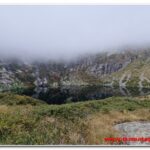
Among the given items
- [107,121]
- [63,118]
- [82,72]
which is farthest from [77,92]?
[107,121]

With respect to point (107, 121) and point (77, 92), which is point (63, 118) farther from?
point (107, 121)

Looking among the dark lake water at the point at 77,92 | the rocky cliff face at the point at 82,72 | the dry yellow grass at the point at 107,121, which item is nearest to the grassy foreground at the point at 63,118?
the dry yellow grass at the point at 107,121

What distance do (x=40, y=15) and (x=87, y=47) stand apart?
5.38 feet

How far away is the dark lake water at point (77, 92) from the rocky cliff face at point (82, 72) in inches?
6.2

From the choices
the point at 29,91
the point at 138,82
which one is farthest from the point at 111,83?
the point at 29,91

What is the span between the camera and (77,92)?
14789mm

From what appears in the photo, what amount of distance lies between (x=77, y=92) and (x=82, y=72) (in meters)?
0.60

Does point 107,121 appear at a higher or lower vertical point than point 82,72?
lower

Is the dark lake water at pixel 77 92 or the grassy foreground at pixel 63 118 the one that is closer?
the grassy foreground at pixel 63 118

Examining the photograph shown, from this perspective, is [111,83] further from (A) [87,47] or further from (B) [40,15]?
(B) [40,15]

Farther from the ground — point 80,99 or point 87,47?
point 87,47

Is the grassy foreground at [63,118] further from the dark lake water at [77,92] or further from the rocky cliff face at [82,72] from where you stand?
the rocky cliff face at [82,72]

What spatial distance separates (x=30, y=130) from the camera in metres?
14.1

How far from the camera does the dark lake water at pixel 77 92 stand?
1462 cm
